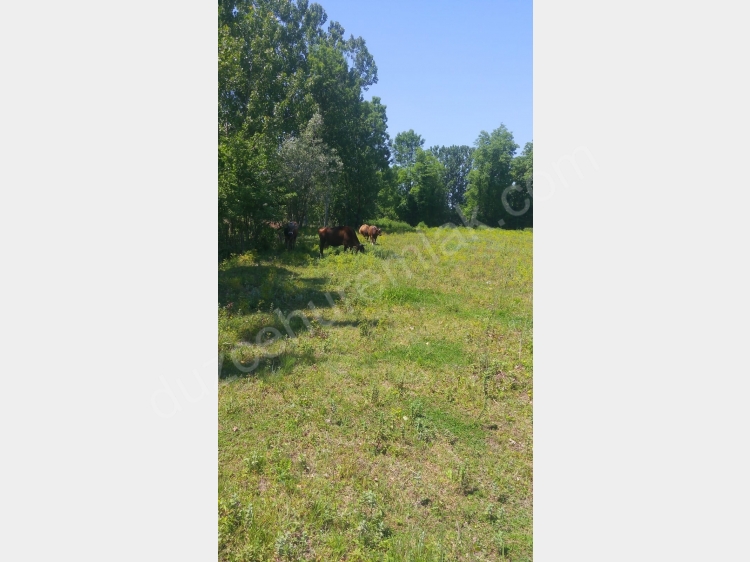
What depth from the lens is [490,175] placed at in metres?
44.3

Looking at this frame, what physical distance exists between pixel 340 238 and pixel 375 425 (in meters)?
13.0

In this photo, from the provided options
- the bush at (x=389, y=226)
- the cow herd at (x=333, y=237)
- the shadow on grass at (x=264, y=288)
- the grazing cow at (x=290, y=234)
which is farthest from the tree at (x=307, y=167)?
the shadow on grass at (x=264, y=288)

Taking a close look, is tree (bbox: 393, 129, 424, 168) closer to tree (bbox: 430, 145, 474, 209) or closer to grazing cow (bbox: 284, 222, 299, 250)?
tree (bbox: 430, 145, 474, 209)

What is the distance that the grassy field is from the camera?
12.1 feet

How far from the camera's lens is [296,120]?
25922mm

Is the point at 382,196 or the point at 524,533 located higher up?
the point at 382,196

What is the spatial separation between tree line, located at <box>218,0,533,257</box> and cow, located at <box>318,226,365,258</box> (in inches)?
87.3

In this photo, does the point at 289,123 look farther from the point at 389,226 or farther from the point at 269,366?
the point at 269,366

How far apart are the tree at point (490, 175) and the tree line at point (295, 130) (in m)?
0.62

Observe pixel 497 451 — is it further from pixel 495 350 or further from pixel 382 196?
pixel 382 196

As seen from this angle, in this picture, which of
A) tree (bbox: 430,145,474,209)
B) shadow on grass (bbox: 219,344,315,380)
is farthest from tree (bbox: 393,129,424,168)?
shadow on grass (bbox: 219,344,315,380)

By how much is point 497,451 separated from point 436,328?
13.2ft

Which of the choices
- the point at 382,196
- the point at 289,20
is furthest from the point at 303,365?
the point at 382,196

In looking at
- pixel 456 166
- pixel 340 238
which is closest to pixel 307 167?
pixel 340 238
